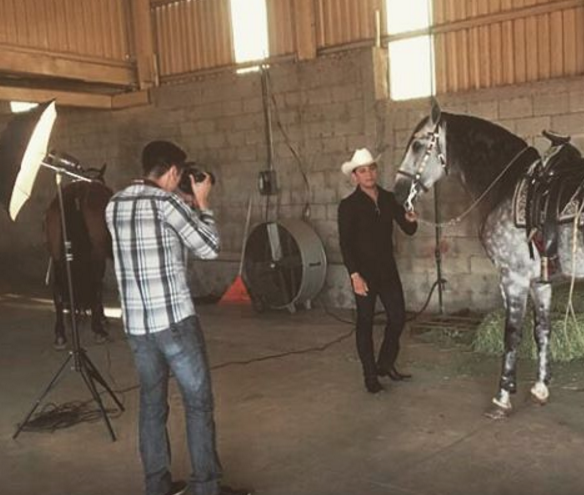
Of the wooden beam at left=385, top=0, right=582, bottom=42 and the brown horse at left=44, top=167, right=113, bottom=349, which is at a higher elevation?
the wooden beam at left=385, top=0, right=582, bottom=42

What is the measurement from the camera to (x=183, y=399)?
9.77ft

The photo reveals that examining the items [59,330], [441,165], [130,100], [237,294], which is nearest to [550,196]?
[441,165]

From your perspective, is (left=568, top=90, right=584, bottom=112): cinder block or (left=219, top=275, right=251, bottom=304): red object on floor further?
(left=219, top=275, right=251, bottom=304): red object on floor

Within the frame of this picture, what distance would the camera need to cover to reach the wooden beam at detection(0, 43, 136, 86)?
7.80 metres

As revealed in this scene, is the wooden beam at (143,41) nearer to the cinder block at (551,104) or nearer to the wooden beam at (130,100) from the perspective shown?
the wooden beam at (130,100)

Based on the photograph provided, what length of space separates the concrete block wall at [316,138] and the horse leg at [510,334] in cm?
256

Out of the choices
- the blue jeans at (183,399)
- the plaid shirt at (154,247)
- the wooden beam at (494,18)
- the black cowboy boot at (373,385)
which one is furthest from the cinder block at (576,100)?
the blue jeans at (183,399)

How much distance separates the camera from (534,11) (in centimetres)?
619

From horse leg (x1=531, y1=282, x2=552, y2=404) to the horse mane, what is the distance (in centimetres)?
59

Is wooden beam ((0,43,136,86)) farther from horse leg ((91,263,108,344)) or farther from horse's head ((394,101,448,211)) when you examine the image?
horse's head ((394,101,448,211))

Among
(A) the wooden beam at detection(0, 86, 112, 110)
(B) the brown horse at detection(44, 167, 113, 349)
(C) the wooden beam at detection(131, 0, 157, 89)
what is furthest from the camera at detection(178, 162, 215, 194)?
(C) the wooden beam at detection(131, 0, 157, 89)

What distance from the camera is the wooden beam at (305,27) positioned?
7.53m

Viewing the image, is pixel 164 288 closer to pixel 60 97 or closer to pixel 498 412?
pixel 498 412

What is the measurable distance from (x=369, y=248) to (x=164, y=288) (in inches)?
76.4
